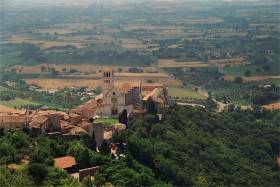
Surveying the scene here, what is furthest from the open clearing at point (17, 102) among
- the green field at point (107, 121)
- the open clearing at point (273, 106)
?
the open clearing at point (273, 106)

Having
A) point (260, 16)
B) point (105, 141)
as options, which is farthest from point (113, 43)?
point (105, 141)

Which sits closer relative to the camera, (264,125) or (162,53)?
(264,125)

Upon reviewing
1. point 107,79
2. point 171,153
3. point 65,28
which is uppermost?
point 107,79

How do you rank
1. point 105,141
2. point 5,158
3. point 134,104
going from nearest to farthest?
1. point 5,158
2. point 105,141
3. point 134,104

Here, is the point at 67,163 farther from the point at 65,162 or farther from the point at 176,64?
the point at 176,64

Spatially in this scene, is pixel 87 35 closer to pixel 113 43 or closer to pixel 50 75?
pixel 113 43

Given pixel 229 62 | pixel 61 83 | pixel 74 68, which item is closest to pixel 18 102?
pixel 61 83

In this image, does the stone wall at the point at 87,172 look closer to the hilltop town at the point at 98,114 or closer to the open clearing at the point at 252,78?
the hilltop town at the point at 98,114
